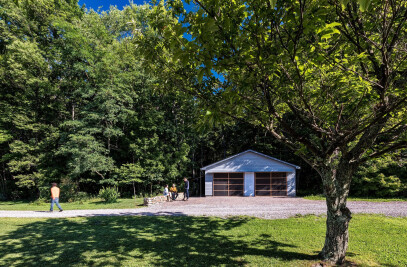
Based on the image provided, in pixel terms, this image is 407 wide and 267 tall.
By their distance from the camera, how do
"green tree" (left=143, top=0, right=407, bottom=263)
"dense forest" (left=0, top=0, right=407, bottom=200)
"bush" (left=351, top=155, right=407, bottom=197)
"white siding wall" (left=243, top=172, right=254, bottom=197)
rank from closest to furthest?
"green tree" (left=143, top=0, right=407, bottom=263) → "bush" (left=351, top=155, right=407, bottom=197) → "dense forest" (left=0, top=0, right=407, bottom=200) → "white siding wall" (left=243, top=172, right=254, bottom=197)

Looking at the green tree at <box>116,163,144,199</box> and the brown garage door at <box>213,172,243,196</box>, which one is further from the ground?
the green tree at <box>116,163,144,199</box>

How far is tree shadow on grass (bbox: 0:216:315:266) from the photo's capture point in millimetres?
4945

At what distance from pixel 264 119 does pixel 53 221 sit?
33.4 ft

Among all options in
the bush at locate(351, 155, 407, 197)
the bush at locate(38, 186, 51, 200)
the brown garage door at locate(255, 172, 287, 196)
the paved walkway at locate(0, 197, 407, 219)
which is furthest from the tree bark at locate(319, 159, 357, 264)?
the bush at locate(38, 186, 51, 200)

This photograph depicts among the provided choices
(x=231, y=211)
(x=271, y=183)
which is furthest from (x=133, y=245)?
(x=271, y=183)

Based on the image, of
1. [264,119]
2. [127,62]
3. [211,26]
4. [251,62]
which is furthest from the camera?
[127,62]

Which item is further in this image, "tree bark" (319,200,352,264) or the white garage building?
the white garage building

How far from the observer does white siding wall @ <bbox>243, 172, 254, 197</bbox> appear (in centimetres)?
2067

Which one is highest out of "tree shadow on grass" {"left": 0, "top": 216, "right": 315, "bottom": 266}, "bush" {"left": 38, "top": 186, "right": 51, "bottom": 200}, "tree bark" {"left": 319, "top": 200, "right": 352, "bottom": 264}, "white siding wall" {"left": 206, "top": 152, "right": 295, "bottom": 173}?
"white siding wall" {"left": 206, "top": 152, "right": 295, "bottom": 173}

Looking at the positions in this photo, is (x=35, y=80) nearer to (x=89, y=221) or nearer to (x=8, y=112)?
(x=8, y=112)

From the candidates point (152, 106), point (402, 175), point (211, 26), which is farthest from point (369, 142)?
point (152, 106)

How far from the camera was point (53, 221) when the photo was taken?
8.89 meters


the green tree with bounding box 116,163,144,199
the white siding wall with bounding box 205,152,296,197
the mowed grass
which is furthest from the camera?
the white siding wall with bounding box 205,152,296,197

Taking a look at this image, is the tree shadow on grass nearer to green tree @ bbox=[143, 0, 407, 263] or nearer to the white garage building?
green tree @ bbox=[143, 0, 407, 263]
